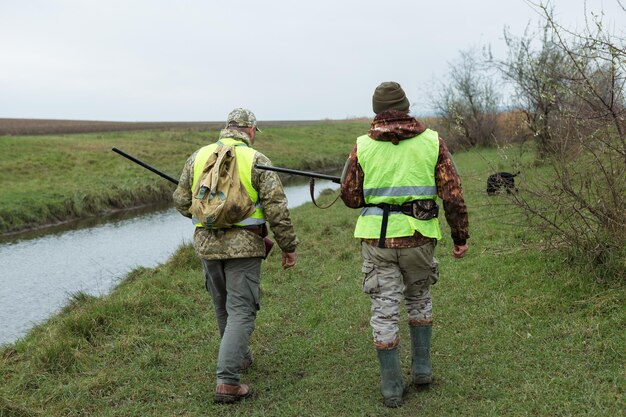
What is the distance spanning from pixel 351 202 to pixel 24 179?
72.4 feet

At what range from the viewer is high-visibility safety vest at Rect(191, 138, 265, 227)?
4.80 m

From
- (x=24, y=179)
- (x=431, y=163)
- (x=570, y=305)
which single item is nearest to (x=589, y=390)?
(x=570, y=305)

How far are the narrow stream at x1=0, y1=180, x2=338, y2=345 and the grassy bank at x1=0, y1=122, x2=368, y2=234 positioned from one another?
1.44m

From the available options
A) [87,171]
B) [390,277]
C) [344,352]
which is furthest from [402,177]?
[87,171]

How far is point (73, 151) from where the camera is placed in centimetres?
3061

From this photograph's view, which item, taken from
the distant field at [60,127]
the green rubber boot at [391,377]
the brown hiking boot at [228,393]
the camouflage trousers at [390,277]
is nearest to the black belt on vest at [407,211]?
the camouflage trousers at [390,277]

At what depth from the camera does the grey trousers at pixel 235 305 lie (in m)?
4.73

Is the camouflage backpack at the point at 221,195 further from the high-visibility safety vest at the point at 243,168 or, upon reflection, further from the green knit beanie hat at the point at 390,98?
the green knit beanie hat at the point at 390,98

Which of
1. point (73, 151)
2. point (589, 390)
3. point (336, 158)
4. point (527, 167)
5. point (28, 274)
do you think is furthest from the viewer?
point (336, 158)

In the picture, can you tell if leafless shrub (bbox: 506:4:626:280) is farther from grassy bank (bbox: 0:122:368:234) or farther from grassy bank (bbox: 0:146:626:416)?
grassy bank (bbox: 0:122:368:234)

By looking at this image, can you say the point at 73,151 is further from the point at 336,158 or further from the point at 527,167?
the point at 527,167

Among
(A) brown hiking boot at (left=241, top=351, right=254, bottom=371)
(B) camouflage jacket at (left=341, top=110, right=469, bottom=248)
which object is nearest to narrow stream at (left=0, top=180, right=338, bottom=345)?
(A) brown hiking boot at (left=241, top=351, right=254, bottom=371)

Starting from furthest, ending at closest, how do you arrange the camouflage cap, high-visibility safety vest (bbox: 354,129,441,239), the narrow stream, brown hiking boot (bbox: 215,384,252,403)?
the narrow stream
the camouflage cap
brown hiking boot (bbox: 215,384,252,403)
high-visibility safety vest (bbox: 354,129,441,239)

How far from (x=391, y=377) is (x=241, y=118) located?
242cm
